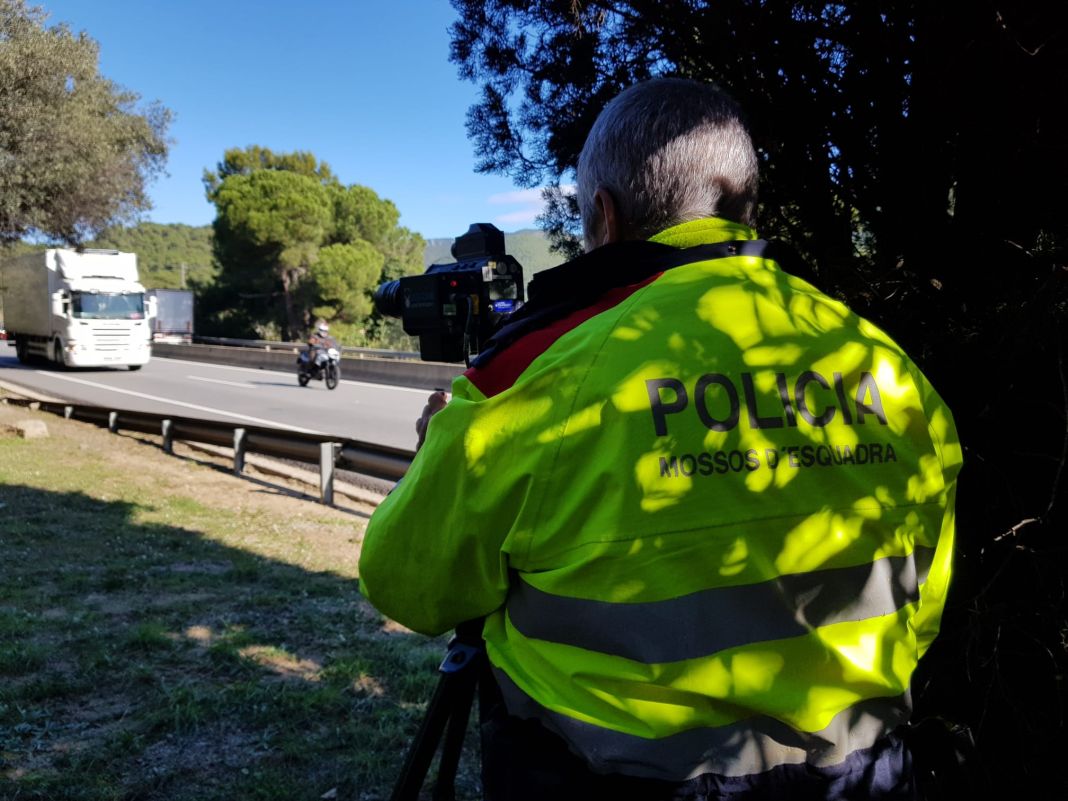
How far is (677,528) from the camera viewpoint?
1192mm

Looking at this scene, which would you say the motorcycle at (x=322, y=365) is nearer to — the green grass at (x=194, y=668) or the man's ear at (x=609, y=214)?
the green grass at (x=194, y=668)

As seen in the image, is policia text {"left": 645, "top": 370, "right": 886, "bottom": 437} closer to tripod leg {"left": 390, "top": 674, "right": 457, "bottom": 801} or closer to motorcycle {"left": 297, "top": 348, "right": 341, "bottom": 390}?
tripod leg {"left": 390, "top": 674, "right": 457, "bottom": 801}

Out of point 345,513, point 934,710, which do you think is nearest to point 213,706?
point 934,710

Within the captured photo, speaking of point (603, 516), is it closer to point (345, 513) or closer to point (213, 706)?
point (213, 706)

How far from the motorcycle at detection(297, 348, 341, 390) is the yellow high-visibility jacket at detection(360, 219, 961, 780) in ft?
62.9

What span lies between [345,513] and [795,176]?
6.30 meters

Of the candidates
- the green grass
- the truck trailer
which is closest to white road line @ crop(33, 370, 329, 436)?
the green grass

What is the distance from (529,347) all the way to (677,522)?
1.12 ft

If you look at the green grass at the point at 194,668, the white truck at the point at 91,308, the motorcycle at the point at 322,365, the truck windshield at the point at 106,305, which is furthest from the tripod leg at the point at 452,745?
the truck windshield at the point at 106,305

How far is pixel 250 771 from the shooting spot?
3.06 meters

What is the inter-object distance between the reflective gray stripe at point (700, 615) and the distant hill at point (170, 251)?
78045 millimetres

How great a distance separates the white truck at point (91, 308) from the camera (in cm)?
2475

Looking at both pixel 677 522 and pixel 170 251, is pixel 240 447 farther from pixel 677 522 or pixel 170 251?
pixel 170 251

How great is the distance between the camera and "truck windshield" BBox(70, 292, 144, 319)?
24.8 m
